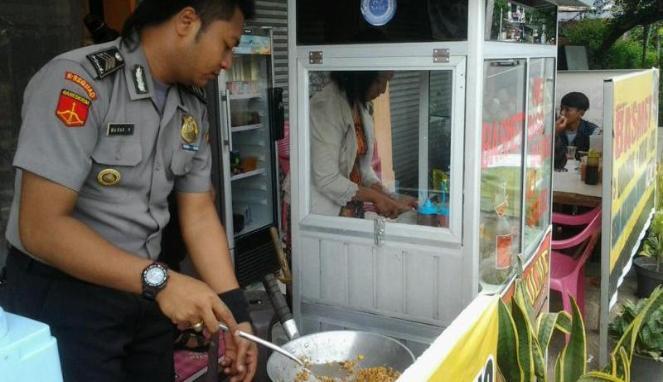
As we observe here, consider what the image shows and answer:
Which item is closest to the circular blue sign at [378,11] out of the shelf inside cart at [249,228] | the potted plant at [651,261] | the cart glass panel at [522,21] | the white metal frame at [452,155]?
the white metal frame at [452,155]

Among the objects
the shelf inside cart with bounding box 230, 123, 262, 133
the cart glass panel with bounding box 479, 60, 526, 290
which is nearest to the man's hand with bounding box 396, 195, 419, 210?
the cart glass panel with bounding box 479, 60, 526, 290

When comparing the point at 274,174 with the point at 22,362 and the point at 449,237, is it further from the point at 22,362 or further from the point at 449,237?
the point at 22,362

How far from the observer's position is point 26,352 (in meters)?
0.95

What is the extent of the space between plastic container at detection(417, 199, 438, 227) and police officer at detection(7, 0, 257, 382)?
3.24 ft

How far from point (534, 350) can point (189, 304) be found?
142 cm

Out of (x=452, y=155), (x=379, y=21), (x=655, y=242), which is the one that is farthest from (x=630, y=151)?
(x=379, y=21)

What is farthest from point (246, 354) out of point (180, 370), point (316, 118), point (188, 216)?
point (180, 370)

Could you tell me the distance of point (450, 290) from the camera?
263 cm

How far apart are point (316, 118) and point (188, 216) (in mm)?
949

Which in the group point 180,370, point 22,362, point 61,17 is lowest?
point 180,370

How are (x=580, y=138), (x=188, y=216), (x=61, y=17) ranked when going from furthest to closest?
1. (x=580, y=138)
2. (x=61, y=17)
3. (x=188, y=216)

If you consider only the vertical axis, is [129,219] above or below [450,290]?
above

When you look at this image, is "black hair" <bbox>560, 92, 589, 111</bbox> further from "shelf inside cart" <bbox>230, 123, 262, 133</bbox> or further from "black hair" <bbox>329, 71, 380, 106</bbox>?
"black hair" <bbox>329, 71, 380, 106</bbox>

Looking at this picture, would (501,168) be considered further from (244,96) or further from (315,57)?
(244,96)
